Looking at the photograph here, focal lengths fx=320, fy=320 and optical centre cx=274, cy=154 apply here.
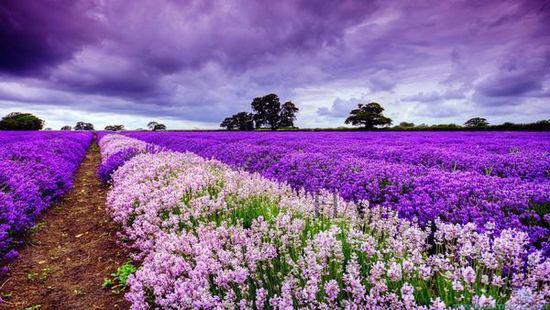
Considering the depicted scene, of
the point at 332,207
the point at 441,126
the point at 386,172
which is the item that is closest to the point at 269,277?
the point at 332,207

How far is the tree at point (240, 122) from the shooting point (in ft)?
218

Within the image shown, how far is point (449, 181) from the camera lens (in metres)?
4.60

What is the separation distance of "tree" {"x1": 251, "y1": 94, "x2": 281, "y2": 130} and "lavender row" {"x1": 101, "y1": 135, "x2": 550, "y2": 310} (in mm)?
60009

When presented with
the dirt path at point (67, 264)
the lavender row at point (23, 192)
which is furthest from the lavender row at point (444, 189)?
the lavender row at point (23, 192)

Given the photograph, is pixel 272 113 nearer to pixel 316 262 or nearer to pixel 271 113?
pixel 271 113

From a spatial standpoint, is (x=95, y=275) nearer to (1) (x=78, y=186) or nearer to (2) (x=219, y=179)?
(2) (x=219, y=179)

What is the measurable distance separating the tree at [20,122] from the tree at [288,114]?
1825 inches

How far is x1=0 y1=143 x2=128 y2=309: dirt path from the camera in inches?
138

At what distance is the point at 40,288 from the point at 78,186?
21.9ft

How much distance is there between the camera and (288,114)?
214 ft

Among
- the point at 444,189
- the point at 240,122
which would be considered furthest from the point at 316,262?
the point at 240,122

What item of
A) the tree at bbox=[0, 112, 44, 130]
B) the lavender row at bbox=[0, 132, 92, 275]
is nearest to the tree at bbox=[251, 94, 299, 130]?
the tree at bbox=[0, 112, 44, 130]

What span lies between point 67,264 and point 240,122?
65.4 meters

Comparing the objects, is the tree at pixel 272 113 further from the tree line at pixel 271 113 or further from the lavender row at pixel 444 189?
the lavender row at pixel 444 189
